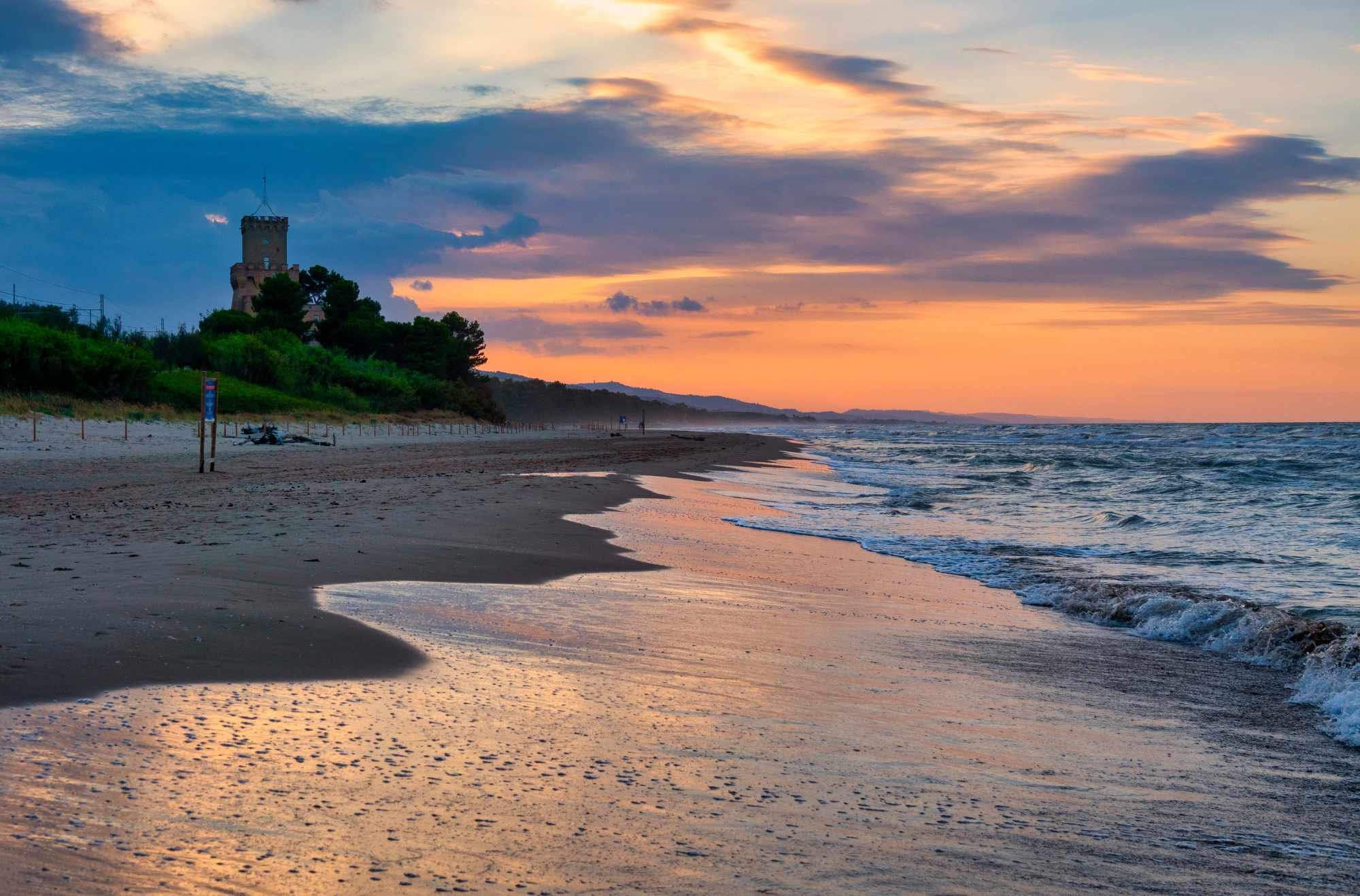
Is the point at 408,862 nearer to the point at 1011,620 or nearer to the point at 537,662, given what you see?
the point at 537,662

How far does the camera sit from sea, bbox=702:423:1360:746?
26.3 feet

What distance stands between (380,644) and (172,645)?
1094 mm

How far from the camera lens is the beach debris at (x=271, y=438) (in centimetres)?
3794

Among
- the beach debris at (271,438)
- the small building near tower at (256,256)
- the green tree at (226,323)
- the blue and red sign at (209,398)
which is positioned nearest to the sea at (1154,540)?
the blue and red sign at (209,398)

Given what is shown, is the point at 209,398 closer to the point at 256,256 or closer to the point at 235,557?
the point at 235,557

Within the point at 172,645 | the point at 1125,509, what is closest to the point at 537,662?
the point at 172,645

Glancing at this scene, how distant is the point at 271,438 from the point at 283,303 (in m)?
50.6

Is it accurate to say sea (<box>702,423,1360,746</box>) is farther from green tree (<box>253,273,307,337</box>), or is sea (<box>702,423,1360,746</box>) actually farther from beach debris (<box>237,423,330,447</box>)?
green tree (<box>253,273,307,337</box>)

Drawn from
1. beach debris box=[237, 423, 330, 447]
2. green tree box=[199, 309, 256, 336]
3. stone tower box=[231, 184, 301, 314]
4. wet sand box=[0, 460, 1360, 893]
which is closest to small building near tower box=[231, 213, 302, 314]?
stone tower box=[231, 184, 301, 314]

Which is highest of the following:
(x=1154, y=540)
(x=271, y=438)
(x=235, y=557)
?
(x=271, y=438)

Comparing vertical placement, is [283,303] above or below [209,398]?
above

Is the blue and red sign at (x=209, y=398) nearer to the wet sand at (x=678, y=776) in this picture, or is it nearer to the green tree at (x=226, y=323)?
the wet sand at (x=678, y=776)

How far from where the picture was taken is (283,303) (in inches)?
3305

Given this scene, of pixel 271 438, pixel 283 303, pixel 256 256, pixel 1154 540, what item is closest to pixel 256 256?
pixel 256 256
